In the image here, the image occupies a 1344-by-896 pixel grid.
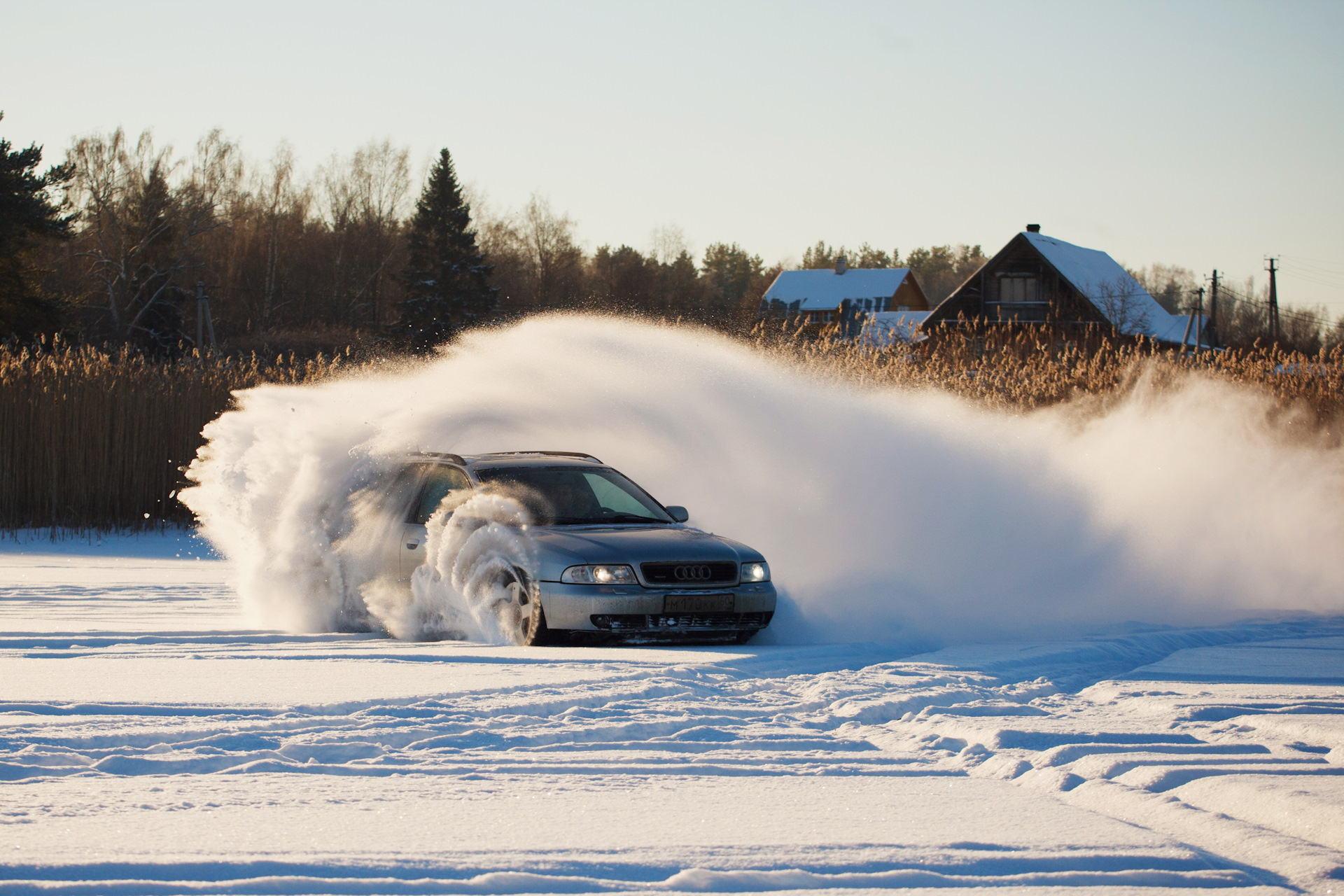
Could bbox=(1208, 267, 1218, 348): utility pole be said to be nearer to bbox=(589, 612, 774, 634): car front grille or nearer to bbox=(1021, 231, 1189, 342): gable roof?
bbox=(1021, 231, 1189, 342): gable roof

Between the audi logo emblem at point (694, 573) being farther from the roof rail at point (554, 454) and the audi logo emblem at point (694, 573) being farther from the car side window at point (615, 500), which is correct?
the roof rail at point (554, 454)

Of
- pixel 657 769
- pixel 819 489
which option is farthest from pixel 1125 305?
pixel 657 769

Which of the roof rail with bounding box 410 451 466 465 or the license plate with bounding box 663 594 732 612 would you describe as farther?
the roof rail with bounding box 410 451 466 465

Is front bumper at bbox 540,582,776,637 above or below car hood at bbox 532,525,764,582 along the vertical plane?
below

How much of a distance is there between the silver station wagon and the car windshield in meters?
0.01

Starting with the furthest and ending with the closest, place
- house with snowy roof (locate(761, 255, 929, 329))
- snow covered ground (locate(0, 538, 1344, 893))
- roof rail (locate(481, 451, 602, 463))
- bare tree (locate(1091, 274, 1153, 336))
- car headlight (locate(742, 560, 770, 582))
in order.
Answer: house with snowy roof (locate(761, 255, 929, 329)) < bare tree (locate(1091, 274, 1153, 336)) < roof rail (locate(481, 451, 602, 463)) < car headlight (locate(742, 560, 770, 582)) < snow covered ground (locate(0, 538, 1344, 893))

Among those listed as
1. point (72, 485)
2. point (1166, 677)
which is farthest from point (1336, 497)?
point (72, 485)

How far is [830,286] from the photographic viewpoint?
286ft

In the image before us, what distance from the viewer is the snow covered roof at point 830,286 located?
85625mm

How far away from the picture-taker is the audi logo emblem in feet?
26.9

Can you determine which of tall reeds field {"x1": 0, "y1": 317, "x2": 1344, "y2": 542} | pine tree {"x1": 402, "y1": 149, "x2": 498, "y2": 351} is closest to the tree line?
pine tree {"x1": 402, "y1": 149, "x2": 498, "y2": 351}

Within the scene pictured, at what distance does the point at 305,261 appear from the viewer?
228 ft

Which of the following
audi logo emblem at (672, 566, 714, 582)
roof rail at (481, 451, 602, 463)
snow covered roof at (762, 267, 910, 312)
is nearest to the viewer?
audi logo emblem at (672, 566, 714, 582)

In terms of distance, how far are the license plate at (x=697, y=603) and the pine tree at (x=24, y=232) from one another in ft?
100
